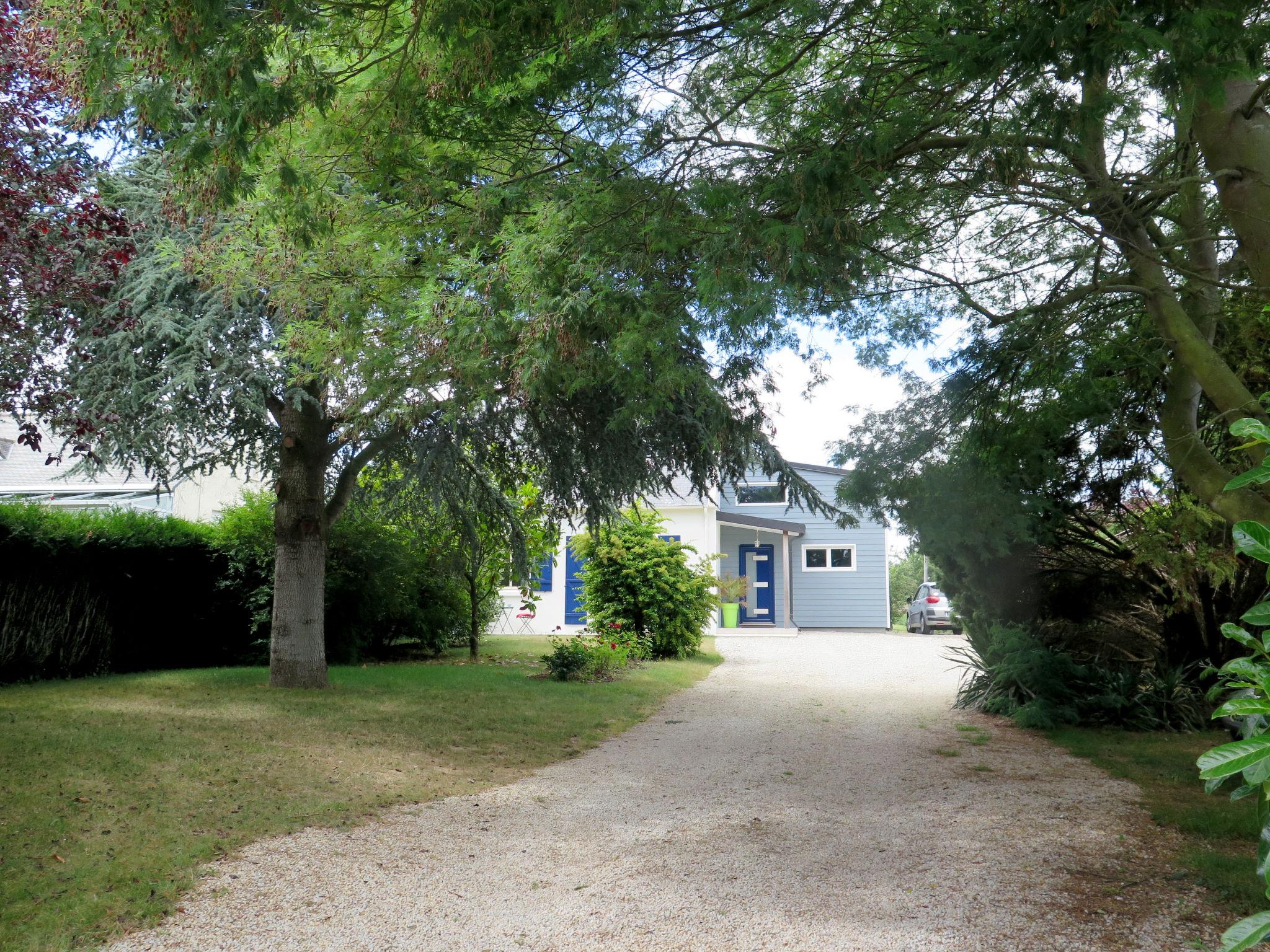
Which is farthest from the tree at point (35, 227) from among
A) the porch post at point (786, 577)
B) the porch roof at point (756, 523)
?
the porch post at point (786, 577)

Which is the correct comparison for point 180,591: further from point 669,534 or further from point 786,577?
point 786,577

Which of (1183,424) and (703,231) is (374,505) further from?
(1183,424)

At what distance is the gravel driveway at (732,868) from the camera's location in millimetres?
4062

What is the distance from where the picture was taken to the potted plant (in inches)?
879

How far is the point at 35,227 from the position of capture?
242 inches

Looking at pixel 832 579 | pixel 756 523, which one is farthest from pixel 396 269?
pixel 832 579

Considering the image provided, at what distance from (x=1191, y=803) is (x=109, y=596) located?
12610mm

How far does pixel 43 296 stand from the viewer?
6605mm

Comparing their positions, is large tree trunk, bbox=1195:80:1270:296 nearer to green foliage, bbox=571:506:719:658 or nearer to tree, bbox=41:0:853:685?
tree, bbox=41:0:853:685

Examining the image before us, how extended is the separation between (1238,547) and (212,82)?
4.52 meters

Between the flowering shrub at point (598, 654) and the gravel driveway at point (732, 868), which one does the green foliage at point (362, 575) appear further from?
the gravel driveway at point (732, 868)

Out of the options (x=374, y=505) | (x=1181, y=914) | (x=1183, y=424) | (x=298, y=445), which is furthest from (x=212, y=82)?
(x=374, y=505)

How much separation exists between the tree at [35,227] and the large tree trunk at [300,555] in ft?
12.3

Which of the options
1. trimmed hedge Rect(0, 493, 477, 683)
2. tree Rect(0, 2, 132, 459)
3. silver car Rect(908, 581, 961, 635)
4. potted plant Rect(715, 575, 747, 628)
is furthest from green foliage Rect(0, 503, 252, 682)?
silver car Rect(908, 581, 961, 635)
